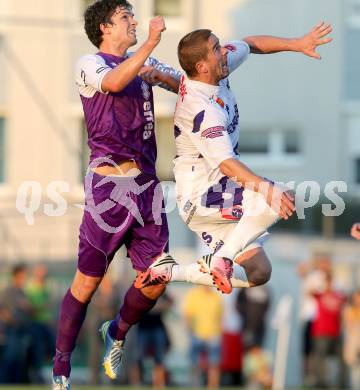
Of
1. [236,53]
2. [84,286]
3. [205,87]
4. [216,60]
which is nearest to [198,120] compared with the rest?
[205,87]

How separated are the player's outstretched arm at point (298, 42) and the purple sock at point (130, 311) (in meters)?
1.81

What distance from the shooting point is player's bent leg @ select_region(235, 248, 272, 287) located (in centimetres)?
838

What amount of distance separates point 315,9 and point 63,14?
439 cm

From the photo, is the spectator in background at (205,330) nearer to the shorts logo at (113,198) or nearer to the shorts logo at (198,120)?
the shorts logo at (113,198)

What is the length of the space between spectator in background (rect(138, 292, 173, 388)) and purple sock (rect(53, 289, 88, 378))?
717cm

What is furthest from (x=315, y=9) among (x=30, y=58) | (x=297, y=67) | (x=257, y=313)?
(x=257, y=313)

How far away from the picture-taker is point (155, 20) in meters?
7.48

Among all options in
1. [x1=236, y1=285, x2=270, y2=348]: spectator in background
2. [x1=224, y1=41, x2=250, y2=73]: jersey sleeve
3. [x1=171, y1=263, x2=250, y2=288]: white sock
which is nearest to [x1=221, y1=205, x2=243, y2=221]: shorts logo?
[x1=171, y1=263, x2=250, y2=288]: white sock

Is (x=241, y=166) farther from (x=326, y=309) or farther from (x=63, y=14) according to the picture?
(x=63, y=14)

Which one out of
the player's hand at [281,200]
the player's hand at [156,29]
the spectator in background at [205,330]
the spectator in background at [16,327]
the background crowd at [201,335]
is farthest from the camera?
the spectator in background at [205,330]

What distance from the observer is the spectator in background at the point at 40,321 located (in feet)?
51.3

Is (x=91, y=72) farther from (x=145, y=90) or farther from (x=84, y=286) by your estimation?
(x=84, y=286)

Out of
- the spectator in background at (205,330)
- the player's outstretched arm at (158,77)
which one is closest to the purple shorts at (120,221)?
the player's outstretched arm at (158,77)

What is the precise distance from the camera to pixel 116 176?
830cm
